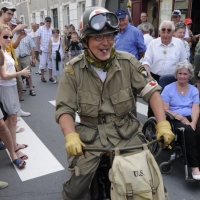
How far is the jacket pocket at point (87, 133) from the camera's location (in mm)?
2123

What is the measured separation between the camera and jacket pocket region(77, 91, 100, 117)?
6.96 ft

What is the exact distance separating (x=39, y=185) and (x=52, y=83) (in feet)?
19.3

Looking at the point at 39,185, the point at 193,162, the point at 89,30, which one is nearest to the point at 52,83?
the point at 39,185

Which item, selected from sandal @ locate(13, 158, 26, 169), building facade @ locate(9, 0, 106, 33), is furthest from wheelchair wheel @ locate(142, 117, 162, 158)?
building facade @ locate(9, 0, 106, 33)

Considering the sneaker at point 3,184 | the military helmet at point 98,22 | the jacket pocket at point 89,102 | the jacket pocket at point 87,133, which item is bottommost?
the sneaker at point 3,184

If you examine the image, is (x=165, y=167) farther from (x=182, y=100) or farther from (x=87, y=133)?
(x=87, y=133)

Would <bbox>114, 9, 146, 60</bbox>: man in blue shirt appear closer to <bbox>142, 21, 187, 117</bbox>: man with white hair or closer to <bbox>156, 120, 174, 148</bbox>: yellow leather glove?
<bbox>142, 21, 187, 117</bbox>: man with white hair

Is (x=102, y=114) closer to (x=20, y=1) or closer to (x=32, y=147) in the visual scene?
(x=32, y=147)

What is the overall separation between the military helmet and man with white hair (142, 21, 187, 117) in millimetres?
2445

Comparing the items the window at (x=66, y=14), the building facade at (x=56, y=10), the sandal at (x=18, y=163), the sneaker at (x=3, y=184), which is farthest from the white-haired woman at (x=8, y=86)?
the window at (x=66, y=14)

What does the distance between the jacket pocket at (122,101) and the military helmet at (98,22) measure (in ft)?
1.64

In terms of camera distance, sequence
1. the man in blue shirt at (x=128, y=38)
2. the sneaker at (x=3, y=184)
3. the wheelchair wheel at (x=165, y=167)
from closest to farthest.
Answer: the sneaker at (x=3, y=184) → the wheelchair wheel at (x=165, y=167) → the man in blue shirt at (x=128, y=38)

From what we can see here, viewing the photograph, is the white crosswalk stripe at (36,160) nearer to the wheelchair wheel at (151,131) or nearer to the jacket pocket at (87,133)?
the wheelchair wheel at (151,131)

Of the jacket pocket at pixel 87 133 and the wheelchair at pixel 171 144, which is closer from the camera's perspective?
the jacket pocket at pixel 87 133
